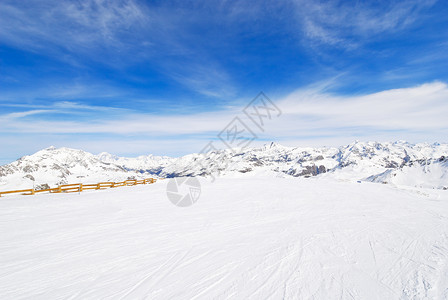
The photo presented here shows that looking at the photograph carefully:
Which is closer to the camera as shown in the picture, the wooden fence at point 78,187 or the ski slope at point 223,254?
the ski slope at point 223,254

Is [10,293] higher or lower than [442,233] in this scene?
higher

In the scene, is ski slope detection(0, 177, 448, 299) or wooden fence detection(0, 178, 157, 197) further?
wooden fence detection(0, 178, 157, 197)

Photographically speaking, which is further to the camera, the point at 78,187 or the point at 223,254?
the point at 78,187

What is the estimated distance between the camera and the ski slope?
6.56 metres

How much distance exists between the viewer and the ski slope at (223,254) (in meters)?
6.56

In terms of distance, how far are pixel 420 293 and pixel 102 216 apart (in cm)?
1658

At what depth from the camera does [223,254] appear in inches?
346

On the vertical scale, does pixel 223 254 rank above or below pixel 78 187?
below

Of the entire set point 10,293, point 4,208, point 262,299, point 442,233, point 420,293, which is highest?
point 4,208

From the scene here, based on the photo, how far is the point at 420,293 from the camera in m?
6.31

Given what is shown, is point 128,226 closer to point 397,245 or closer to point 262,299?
point 262,299

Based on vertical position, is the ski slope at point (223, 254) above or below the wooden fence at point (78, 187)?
below

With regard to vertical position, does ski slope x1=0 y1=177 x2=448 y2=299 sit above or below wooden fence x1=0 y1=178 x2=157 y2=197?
below

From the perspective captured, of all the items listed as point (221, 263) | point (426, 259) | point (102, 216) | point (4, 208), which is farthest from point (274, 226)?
point (4, 208)
